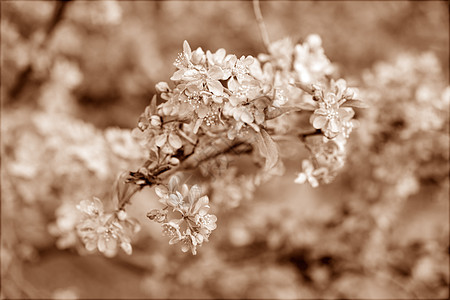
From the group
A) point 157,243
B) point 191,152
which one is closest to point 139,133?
point 191,152

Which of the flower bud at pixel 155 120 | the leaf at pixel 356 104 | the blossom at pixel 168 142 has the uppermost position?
the leaf at pixel 356 104

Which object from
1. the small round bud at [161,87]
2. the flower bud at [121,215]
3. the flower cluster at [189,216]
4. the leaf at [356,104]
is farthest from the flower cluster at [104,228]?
the leaf at [356,104]

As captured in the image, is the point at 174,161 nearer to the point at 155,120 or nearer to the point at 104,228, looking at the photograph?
the point at 155,120

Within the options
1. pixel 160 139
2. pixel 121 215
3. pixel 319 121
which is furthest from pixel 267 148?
pixel 121 215

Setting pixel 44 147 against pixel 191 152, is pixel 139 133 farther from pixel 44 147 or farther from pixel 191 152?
pixel 44 147

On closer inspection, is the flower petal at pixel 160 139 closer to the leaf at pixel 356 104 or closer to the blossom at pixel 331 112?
the blossom at pixel 331 112

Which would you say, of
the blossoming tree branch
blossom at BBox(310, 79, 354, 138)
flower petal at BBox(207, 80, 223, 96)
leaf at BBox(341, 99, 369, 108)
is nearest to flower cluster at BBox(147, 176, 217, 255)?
the blossoming tree branch
